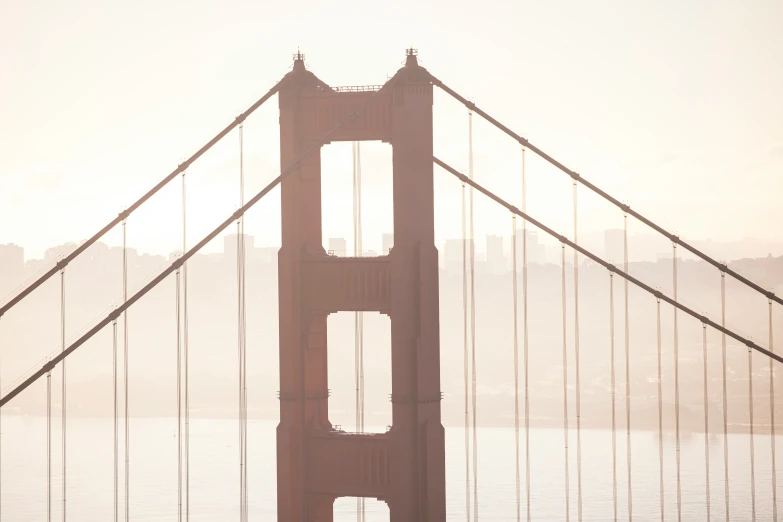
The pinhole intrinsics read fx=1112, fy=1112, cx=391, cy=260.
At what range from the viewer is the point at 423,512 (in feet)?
105

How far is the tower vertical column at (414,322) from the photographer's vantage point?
31578mm

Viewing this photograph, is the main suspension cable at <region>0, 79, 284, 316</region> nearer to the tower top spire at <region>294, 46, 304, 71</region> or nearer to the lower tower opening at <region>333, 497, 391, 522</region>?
the tower top spire at <region>294, 46, 304, 71</region>

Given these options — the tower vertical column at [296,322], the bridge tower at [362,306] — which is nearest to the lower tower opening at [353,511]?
the tower vertical column at [296,322]

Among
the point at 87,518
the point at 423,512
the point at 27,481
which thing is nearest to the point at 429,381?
the point at 423,512

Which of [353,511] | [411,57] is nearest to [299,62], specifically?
[411,57]

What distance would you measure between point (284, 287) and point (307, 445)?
478cm

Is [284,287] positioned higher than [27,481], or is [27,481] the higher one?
[284,287]

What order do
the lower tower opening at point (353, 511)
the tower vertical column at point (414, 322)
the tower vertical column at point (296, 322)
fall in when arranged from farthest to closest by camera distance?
the lower tower opening at point (353, 511)
the tower vertical column at point (296, 322)
the tower vertical column at point (414, 322)

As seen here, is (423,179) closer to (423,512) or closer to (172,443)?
(423,512)

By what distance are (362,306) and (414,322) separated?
174 cm

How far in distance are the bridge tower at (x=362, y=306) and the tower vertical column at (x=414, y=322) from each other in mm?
29

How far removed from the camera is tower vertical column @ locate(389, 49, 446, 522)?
3158cm

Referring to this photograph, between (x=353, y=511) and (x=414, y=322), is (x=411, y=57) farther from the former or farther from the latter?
(x=353, y=511)

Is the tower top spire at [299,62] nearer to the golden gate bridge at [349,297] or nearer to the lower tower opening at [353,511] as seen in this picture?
the golden gate bridge at [349,297]
